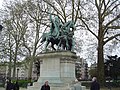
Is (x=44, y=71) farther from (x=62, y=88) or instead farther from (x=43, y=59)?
(x=62, y=88)

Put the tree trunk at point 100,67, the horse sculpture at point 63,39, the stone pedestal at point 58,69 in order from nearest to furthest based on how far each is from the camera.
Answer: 1. the stone pedestal at point 58,69
2. the horse sculpture at point 63,39
3. the tree trunk at point 100,67

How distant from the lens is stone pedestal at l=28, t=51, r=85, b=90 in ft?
58.5

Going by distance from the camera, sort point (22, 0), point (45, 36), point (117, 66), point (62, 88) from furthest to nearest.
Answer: point (117, 66), point (22, 0), point (45, 36), point (62, 88)

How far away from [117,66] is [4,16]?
1984 centimetres

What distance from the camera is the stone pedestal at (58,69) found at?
17.8 m

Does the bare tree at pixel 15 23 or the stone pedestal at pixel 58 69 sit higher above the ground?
the bare tree at pixel 15 23

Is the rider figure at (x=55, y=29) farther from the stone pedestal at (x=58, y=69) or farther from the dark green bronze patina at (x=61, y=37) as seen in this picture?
the stone pedestal at (x=58, y=69)

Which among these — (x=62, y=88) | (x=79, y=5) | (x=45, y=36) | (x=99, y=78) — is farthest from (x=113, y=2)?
(x=62, y=88)

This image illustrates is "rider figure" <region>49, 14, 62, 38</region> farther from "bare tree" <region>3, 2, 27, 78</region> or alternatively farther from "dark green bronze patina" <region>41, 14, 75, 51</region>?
"bare tree" <region>3, 2, 27, 78</region>

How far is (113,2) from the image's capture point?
110 ft

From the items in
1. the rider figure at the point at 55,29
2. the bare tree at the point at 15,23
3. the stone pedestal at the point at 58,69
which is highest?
the bare tree at the point at 15,23

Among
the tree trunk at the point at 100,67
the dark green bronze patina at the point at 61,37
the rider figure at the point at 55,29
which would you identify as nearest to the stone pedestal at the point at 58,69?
the dark green bronze patina at the point at 61,37

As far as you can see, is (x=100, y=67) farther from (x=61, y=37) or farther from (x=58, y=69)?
(x=58, y=69)

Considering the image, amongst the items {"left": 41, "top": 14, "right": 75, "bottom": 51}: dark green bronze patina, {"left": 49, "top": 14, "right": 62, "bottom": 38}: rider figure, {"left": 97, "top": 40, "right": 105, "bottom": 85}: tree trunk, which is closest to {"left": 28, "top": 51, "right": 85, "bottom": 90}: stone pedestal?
{"left": 41, "top": 14, "right": 75, "bottom": 51}: dark green bronze patina
